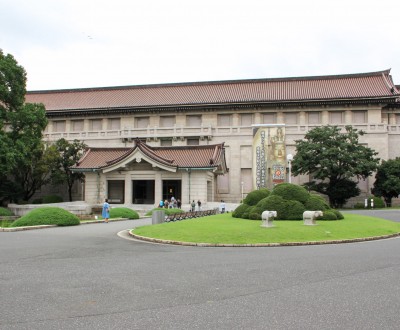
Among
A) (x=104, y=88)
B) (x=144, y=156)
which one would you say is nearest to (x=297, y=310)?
(x=144, y=156)

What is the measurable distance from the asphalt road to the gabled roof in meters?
26.1

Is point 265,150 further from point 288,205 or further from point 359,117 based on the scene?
point 359,117

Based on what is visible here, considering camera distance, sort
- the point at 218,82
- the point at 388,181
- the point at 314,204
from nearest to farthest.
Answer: the point at 314,204
the point at 388,181
the point at 218,82

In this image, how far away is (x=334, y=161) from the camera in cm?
3969

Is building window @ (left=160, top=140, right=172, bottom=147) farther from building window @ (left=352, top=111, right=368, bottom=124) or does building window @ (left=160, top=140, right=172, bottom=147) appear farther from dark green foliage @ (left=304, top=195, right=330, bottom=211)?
dark green foliage @ (left=304, top=195, right=330, bottom=211)

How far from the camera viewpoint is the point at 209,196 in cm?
4147

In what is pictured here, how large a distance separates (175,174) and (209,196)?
14.7ft

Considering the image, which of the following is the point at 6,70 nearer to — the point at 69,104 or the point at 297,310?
the point at 69,104

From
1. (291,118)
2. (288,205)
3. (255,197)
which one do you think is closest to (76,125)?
(291,118)

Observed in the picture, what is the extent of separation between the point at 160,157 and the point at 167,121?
15.5 meters

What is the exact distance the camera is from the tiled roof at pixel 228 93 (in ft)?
161

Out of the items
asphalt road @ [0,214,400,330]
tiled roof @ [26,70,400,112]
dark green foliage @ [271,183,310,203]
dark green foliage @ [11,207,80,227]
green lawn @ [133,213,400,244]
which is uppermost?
tiled roof @ [26,70,400,112]

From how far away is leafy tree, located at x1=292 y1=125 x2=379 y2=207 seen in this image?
3938 cm

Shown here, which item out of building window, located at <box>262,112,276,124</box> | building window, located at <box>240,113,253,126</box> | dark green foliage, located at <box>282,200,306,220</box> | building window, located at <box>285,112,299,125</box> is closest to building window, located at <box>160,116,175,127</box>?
building window, located at <box>240,113,253,126</box>
